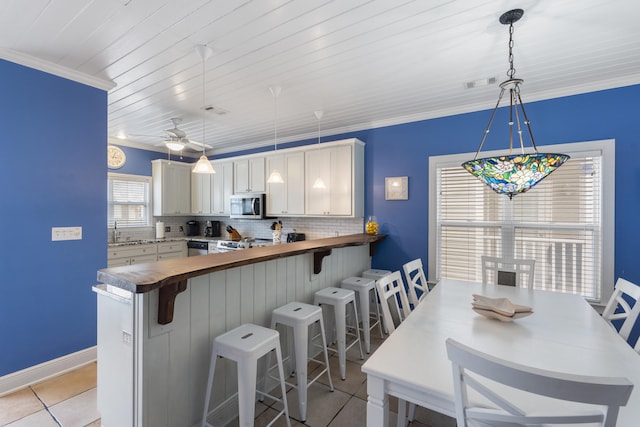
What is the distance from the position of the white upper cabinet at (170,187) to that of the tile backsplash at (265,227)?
13.5 inches

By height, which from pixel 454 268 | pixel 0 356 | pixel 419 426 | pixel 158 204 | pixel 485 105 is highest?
pixel 485 105

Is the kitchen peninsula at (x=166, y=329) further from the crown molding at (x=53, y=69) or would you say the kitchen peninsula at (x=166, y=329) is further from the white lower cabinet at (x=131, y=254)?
the white lower cabinet at (x=131, y=254)

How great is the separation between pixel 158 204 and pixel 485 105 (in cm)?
525

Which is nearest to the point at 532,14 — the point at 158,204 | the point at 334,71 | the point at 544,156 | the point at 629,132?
the point at 544,156

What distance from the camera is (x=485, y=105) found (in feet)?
10.6

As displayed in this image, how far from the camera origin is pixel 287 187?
4.50 metres

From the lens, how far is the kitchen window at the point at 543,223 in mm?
2758

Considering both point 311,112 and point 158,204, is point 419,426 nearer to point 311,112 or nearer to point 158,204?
point 311,112

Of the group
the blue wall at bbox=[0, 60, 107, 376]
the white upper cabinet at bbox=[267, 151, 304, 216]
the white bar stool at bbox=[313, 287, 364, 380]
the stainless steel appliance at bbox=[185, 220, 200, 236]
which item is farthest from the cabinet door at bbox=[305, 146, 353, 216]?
the stainless steel appliance at bbox=[185, 220, 200, 236]

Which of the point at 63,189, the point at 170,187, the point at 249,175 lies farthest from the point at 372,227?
the point at 170,187

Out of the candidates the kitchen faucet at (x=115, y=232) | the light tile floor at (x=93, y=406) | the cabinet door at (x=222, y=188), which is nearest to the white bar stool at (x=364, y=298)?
the light tile floor at (x=93, y=406)

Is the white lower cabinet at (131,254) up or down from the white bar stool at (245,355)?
up

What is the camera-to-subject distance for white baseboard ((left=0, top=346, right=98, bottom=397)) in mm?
2266

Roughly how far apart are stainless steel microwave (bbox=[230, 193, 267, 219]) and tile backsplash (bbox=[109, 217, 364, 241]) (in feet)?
1.32
